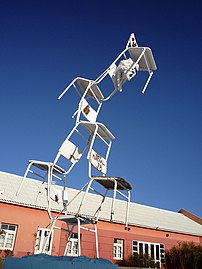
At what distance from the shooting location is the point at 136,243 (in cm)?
1964

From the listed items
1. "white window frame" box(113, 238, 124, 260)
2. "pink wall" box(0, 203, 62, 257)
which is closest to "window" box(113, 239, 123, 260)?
"white window frame" box(113, 238, 124, 260)

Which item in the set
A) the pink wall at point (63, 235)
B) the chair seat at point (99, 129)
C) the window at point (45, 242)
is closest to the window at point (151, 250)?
the pink wall at point (63, 235)

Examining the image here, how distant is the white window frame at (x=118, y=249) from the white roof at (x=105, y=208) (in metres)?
1.32

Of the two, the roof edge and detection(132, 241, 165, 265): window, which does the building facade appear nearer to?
detection(132, 241, 165, 265): window

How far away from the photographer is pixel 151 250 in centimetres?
2045

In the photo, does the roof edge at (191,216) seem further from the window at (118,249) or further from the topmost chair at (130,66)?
the topmost chair at (130,66)

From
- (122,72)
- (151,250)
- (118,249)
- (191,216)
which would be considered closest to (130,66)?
(122,72)

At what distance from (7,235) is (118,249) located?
749cm

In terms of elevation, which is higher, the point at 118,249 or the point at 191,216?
the point at 191,216

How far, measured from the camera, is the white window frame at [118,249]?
60.4ft

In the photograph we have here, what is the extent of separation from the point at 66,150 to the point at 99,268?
2600mm

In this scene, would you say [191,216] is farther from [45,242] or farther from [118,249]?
[45,242]

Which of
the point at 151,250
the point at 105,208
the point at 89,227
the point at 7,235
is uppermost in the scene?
the point at 105,208

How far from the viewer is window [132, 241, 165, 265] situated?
63.9ft
